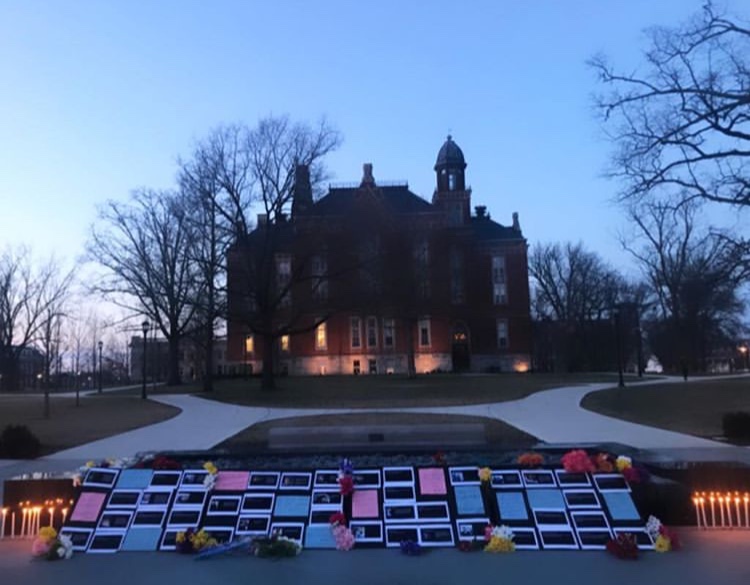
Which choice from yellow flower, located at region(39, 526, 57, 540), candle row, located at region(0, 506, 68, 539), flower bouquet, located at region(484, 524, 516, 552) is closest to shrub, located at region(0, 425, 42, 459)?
candle row, located at region(0, 506, 68, 539)

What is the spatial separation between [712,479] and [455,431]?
420cm

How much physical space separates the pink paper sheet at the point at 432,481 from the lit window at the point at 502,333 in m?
56.2

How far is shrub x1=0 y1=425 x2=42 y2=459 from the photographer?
1530cm

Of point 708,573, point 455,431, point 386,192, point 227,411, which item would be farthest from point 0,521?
point 386,192

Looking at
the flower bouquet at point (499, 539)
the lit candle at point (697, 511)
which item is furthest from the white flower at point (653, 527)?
the flower bouquet at point (499, 539)

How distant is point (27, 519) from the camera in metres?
7.47

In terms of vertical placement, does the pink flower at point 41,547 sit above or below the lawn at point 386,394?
above

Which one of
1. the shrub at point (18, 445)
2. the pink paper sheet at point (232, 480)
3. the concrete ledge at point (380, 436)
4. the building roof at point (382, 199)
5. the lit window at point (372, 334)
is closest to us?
the pink paper sheet at point (232, 480)

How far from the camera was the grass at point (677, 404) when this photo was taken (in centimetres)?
2027

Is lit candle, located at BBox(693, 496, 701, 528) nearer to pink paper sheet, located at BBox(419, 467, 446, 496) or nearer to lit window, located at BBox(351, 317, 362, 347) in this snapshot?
pink paper sheet, located at BBox(419, 467, 446, 496)

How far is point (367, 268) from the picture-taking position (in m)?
39.7

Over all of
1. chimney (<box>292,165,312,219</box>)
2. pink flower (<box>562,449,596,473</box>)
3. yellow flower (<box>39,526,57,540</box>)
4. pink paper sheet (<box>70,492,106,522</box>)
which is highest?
chimney (<box>292,165,312,219</box>)

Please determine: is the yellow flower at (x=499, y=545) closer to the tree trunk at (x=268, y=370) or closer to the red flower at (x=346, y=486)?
the red flower at (x=346, y=486)

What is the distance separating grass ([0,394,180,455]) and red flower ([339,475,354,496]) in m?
11.6
